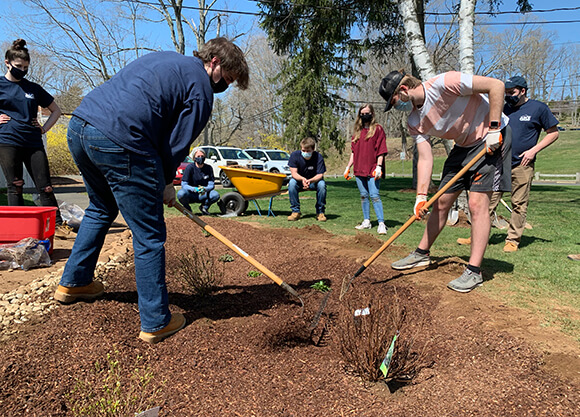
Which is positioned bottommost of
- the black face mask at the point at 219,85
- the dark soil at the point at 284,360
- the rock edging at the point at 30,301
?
the dark soil at the point at 284,360

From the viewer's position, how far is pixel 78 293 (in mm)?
2830

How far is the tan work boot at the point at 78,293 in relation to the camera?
278 cm

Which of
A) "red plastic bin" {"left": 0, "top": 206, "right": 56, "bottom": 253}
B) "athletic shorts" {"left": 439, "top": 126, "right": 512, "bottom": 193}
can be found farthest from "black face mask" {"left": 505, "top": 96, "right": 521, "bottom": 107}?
"red plastic bin" {"left": 0, "top": 206, "right": 56, "bottom": 253}

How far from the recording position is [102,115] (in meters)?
2.26

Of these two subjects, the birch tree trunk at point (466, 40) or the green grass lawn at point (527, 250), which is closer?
the green grass lawn at point (527, 250)

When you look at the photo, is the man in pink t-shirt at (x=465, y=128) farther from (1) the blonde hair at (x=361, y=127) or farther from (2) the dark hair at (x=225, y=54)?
(1) the blonde hair at (x=361, y=127)

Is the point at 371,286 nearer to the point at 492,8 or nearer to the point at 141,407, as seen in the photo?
the point at 141,407

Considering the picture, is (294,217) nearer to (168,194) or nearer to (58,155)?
(168,194)

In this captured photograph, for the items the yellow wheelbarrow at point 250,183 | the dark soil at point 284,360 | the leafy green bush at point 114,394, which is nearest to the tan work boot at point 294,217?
the yellow wheelbarrow at point 250,183

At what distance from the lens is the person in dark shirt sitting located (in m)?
7.63

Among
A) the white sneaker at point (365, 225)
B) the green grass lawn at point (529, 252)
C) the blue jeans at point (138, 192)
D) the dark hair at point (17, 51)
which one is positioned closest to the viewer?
the blue jeans at point (138, 192)

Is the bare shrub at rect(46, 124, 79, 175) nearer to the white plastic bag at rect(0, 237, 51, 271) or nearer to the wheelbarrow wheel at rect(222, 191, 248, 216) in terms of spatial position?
the wheelbarrow wheel at rect(222, 191, 248, 216)

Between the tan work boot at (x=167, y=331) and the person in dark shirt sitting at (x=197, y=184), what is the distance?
201 inches

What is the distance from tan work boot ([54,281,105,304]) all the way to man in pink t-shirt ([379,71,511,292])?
2.59m
